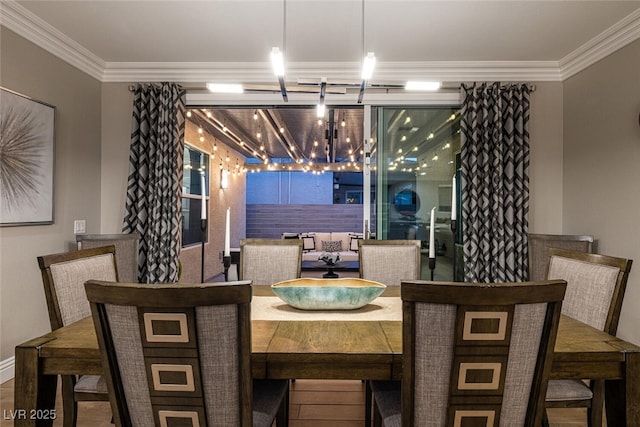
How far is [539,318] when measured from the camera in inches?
38.2

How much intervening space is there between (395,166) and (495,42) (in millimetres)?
1326

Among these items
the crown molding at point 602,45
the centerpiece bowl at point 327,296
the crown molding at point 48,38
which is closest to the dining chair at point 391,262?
the centerpiece bowl at point 327,296

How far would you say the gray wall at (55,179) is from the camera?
8.66 ft

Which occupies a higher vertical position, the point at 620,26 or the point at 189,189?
the point at 620,26

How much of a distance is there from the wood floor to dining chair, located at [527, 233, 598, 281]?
116 centimetres

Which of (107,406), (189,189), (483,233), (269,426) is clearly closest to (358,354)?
(269,426)

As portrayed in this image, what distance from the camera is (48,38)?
116 inches

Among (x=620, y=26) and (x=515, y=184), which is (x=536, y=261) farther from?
(x=620, y=26)

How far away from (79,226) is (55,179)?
1.61 ft

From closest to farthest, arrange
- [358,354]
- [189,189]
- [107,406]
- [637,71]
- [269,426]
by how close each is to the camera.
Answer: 1. [358,354]
2. [269,426]
3. [107,406]
4. [637,71]
5. [189,189]

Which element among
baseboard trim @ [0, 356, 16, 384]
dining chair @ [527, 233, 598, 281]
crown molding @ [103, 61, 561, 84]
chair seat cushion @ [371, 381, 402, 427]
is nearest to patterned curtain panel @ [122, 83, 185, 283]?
crown molding @ [103, 61, 561, 84]

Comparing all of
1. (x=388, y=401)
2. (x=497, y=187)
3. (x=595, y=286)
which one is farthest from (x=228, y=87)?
(x=497, y=187)

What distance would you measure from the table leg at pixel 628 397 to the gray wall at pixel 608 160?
1.98m

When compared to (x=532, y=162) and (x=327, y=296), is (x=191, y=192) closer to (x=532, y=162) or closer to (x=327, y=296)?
(x=532, y=162)
